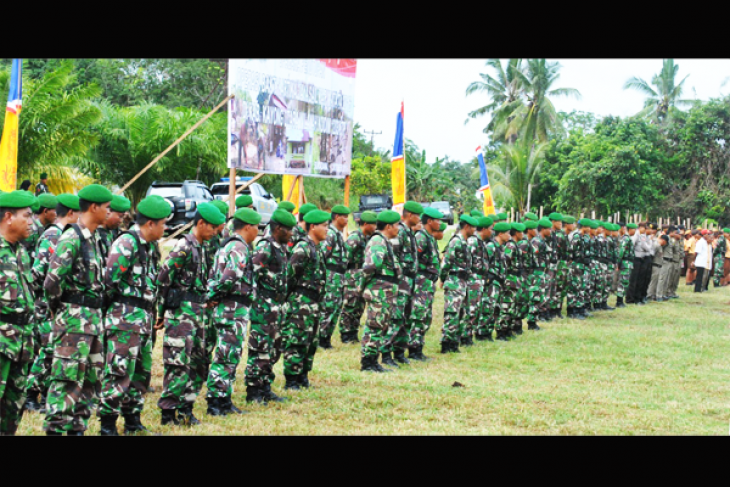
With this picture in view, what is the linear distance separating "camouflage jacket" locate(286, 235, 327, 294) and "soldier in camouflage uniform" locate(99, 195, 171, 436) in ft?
6.44

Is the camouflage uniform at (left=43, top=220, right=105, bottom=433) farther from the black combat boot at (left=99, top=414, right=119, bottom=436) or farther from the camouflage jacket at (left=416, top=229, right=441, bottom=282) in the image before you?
the camouflage jacket at (left=416, top=229, right=441, bottom=282)

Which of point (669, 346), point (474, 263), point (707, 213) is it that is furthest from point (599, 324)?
point (707, 213)

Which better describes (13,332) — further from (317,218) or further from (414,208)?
(414,208)

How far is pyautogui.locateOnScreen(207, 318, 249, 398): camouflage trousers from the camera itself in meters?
6.12

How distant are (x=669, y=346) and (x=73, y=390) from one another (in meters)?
9.66

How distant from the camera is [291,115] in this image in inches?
498

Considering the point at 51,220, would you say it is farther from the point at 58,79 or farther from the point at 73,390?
the point at 58,79

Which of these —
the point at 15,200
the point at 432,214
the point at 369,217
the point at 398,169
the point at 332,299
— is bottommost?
the point at 332,299

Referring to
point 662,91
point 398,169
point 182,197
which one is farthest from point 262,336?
point 662,91

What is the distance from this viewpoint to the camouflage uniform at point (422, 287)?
9547 millimetres

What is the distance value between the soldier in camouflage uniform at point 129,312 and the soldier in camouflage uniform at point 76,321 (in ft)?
0.57

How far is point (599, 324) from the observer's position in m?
14.0

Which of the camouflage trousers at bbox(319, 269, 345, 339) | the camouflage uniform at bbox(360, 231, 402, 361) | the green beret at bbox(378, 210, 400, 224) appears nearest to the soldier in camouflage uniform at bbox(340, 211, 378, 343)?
the camouflage trousers at bbox(319, 269, 345, 339)

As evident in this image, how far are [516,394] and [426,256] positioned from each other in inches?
99.2
